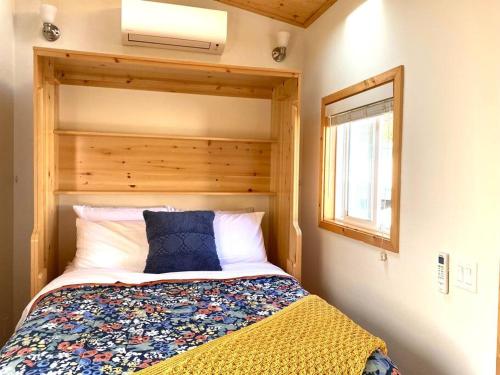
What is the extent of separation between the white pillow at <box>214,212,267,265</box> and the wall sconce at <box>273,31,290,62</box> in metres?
1.22

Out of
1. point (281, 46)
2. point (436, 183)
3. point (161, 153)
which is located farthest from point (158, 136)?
point (436, 183)

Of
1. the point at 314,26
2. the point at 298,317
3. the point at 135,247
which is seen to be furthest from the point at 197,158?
the point at 298,317

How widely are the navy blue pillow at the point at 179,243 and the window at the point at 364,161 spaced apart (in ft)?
2.64

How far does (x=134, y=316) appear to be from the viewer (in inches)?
63.2

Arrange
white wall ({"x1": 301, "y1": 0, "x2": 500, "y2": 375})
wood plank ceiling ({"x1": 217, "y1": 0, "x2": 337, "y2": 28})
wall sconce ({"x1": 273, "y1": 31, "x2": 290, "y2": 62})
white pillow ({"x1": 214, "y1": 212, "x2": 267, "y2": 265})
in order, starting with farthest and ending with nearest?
wall sconce ({"x1": 273, "y1": 31, "x2": 290, "y2": 62}) → wood plank ceiling ({"x1": 217, "y1": 0, "x2": 337, "y2": 28}) → white pillow ({"x1": 214, "y1": 212, "x2": 267, "y2": 265}) → white wall ({"x1": 301, "y1": 0, "x2": 500, "y2": 375})

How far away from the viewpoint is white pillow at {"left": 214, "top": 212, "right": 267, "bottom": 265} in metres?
2.49

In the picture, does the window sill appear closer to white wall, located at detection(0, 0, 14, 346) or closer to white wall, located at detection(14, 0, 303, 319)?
white wall, located at detection(14, 0, 303, 319)

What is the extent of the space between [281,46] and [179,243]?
1.63 meters

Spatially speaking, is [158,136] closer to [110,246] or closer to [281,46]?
[110,246]

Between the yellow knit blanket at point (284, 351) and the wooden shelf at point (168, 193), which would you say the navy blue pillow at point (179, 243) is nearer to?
the wooden shelf at point (168, 193)

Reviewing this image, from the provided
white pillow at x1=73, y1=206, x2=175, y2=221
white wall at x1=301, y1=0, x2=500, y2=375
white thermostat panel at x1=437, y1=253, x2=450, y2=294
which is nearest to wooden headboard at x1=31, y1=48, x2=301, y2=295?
white pillow at x1=73, y1=206, x2=175, y2=221

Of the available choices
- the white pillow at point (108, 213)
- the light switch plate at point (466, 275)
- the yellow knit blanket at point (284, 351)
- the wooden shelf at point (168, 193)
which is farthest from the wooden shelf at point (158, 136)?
the light switch plate at point (466, 275)

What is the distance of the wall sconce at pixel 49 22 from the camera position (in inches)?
94.2

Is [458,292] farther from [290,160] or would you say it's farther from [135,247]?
[135,247]
